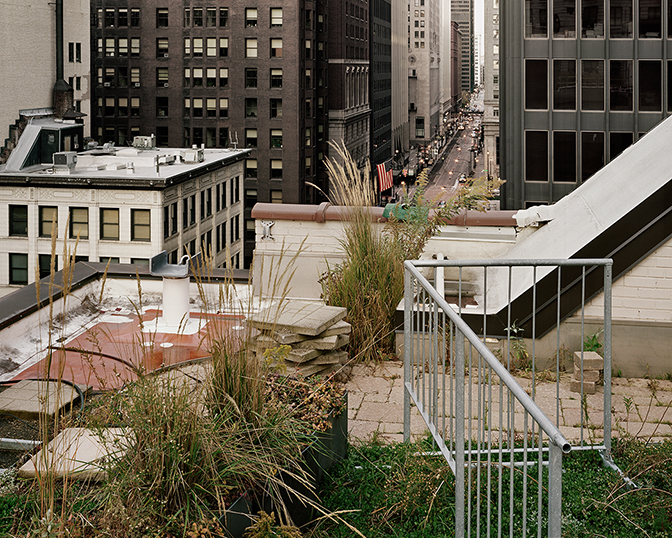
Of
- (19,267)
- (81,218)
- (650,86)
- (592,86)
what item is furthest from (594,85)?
(19,267)

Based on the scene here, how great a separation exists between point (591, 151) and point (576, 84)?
383 centimetres

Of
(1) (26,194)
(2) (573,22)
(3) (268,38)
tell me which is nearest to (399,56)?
(3) (268,38)

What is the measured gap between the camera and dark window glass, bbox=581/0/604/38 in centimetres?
4578

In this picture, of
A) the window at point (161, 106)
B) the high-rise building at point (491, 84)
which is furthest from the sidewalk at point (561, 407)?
the window at point (161, 106)

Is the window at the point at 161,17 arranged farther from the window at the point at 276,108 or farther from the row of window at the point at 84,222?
the row of window at the point at 84,222

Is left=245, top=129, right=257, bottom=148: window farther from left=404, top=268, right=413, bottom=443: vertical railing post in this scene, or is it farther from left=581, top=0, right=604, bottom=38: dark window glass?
left=404, top=268, right=413, bottom=443: vertical railing post

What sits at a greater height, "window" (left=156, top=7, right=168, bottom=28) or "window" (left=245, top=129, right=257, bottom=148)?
"window" (left=156, top=7, right=168, bottom=28)

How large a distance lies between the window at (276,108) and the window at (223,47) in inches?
317

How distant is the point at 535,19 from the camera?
46.2 metres

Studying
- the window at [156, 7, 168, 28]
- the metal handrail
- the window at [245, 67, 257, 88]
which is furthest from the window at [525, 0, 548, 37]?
the window at [156, 7, 168, 28]

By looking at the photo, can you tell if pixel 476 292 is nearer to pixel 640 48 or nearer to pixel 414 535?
pixel 414 535

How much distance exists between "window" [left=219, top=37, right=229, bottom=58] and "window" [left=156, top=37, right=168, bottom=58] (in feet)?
22.0

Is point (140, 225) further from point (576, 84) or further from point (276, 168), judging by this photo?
point (576, 84)

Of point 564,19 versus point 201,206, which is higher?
point 564,19
